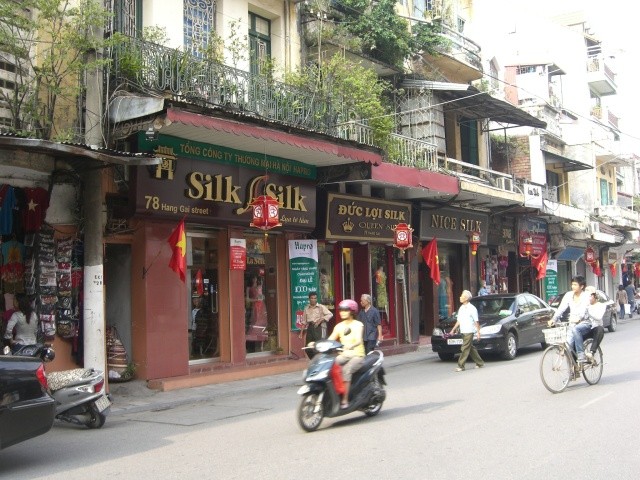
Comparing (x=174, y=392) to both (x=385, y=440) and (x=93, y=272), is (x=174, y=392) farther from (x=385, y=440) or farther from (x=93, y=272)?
(x=385, y=440)

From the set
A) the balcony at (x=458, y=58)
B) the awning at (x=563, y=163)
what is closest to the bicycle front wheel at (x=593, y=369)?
the balcony at (x=458, y=58)

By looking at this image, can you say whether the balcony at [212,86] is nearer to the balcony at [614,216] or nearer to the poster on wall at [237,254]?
the poster on wall at [237,254]

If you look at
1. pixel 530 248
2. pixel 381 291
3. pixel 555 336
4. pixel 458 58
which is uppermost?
pixel 458 58

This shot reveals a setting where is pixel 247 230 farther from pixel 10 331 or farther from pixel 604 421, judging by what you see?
pixel 604 421

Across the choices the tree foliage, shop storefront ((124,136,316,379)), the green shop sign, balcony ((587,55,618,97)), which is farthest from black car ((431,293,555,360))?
balcony ((587,55,618,97))

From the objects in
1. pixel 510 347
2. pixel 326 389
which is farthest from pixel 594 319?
pixel 510 347

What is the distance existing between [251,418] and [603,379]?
6.20 m

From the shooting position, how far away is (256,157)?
15414mm

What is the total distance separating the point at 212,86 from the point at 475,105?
38.9ft

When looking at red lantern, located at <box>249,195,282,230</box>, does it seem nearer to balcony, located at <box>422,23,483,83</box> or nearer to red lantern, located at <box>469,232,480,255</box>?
balcony, located at <box>422,23,483,83</box>

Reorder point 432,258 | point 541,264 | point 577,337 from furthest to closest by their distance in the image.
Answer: point 541,264, point 432,258, point 577,337

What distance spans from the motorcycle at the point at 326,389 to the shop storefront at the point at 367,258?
9.08 meters

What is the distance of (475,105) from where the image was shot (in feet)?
74.3

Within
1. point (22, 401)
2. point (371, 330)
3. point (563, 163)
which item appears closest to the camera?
point (22, 401)
